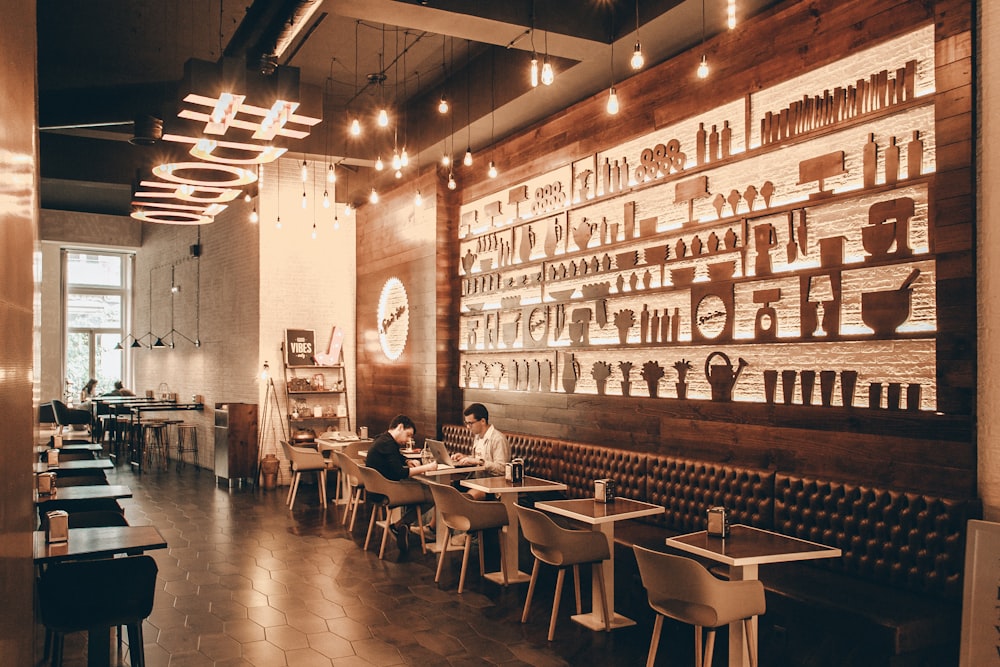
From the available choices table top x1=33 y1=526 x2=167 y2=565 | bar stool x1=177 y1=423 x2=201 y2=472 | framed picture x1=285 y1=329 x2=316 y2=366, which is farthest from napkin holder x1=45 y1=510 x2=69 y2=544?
bar stool x1=177 y1=423 x2=201 y2=472

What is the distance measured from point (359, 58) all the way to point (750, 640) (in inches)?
272

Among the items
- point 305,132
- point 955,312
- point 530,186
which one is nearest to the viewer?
point 955,312

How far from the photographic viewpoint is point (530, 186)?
25.7 ft

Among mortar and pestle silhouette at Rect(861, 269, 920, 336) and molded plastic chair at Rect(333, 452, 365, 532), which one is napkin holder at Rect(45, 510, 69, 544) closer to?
molded plastic chair at Rect(333, 452, 365, 532)

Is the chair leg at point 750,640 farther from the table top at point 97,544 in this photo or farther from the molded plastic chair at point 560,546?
the table top at point 97,544

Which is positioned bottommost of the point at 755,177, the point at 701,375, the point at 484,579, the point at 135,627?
the point at 484,579

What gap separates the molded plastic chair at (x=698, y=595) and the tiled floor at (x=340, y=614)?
2.16 feet

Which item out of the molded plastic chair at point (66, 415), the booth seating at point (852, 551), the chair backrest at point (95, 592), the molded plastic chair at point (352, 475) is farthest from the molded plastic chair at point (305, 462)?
the molded plastic chair at point (66, 415)

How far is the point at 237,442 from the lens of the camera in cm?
1052

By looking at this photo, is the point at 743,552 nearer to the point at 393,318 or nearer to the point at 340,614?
the point at 340,614

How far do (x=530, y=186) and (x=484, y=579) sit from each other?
403 cm

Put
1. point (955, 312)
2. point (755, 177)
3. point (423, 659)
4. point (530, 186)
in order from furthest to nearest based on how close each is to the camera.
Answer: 1. point (530, 186)
2. point (755, 177)
3. point (423, 659)
4. point (955, 312)

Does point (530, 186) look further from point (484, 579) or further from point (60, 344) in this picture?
point (60, 344)

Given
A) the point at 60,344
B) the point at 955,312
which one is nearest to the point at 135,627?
the point at 955,312
